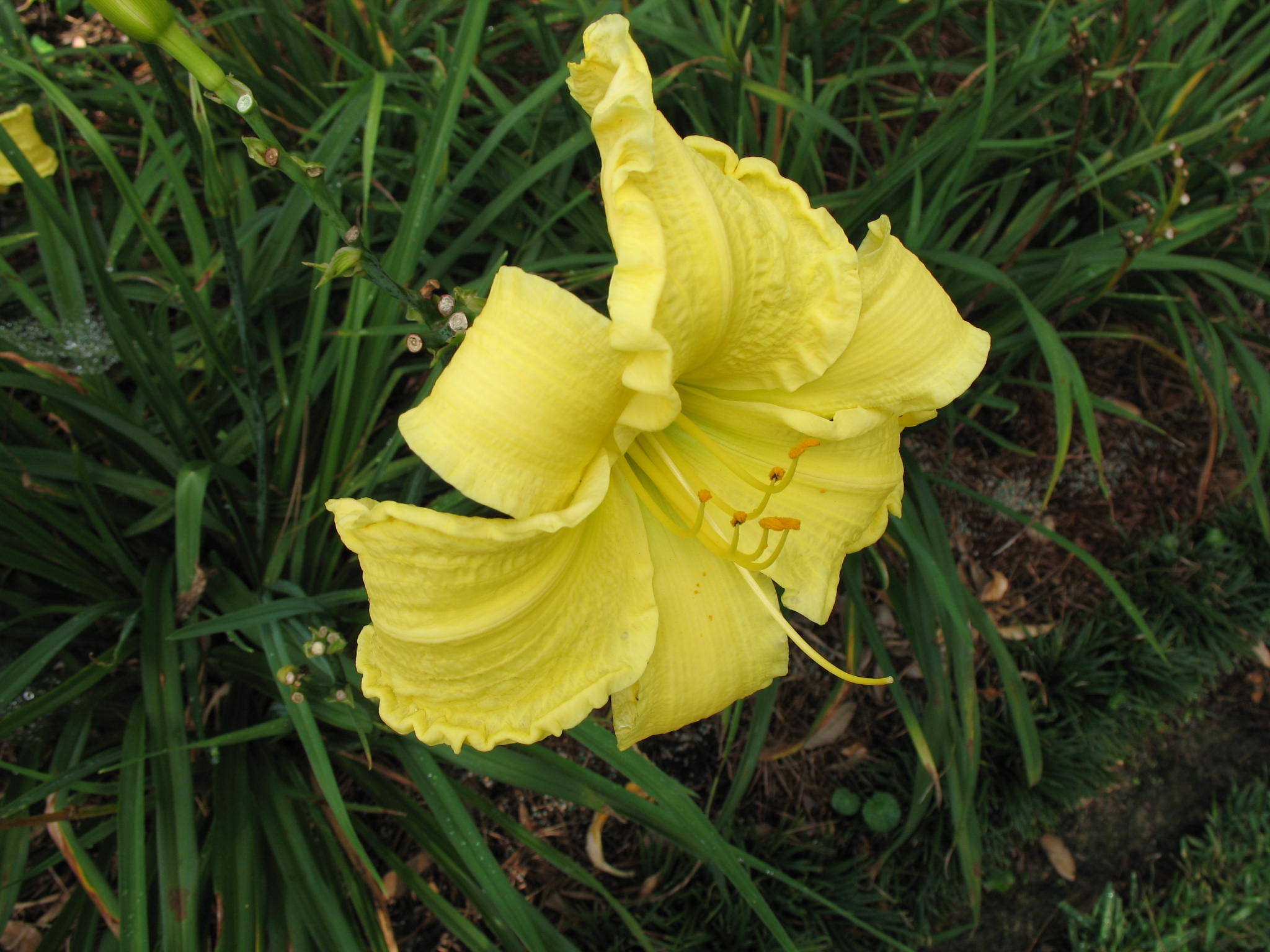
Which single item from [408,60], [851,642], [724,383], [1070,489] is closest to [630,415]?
[724,383]

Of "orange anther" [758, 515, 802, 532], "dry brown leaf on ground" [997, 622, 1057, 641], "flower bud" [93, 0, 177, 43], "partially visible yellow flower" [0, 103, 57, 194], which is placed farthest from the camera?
"dry brown leaf on ground" [997, 622, 1057, 641]

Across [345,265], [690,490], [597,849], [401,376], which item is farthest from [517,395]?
[597,849]

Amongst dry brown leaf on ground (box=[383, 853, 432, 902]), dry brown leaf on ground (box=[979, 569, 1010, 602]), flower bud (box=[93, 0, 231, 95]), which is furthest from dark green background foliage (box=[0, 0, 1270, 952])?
flower bud (box=[93, 0, 231, 95])

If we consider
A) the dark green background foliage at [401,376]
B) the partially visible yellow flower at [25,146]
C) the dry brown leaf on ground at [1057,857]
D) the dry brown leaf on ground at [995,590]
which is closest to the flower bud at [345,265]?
the dark green background foliage at [401,376]

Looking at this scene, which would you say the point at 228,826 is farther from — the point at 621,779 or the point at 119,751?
the point at 621,779

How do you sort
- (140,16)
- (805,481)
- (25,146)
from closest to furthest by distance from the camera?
(140,16)
(805,481)
(25,146)

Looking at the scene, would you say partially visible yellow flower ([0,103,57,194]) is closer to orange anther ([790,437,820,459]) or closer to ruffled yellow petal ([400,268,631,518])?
ruffled yellow petal ([400,268,631,518])

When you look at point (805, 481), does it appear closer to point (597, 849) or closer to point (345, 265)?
point (345, 265)
